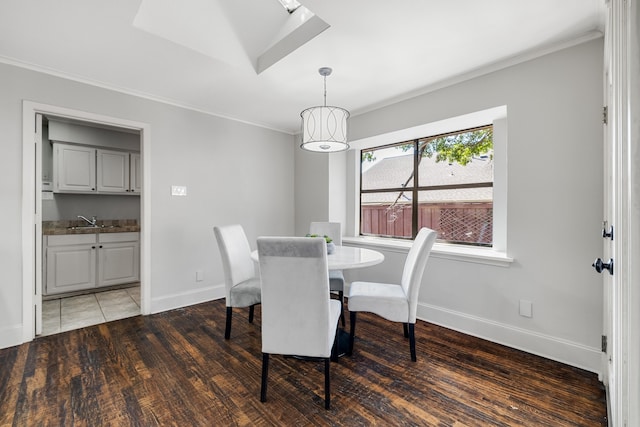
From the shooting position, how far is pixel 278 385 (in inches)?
72.9

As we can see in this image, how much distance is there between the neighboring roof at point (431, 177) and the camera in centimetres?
291

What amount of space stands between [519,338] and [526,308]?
248 millimetres

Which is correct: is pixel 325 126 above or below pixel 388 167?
above

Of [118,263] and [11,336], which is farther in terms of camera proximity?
[118,263]

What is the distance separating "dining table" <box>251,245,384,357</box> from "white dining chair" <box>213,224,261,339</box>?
0.87 ft

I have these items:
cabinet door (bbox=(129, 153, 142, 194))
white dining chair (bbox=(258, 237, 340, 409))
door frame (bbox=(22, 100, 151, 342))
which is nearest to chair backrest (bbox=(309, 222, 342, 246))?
white dining chair (bbox=(258, 237, 340, 409))

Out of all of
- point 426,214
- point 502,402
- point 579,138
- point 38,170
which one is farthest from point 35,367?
point 579,138

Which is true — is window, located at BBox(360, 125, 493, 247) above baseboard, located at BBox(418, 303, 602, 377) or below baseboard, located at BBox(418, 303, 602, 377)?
above

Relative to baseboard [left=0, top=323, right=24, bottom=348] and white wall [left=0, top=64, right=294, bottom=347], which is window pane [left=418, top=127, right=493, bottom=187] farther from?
baseboard [left=0, top=323, right=24, bottom=348]

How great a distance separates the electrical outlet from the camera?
2271 mm

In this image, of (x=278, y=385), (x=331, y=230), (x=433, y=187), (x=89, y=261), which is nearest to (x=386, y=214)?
(x=433, y=187)

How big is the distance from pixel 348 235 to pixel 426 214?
112 cm

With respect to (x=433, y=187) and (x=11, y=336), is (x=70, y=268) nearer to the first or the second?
(x=11, y=336)

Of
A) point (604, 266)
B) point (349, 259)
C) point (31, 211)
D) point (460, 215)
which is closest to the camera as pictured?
point (604, 266)
